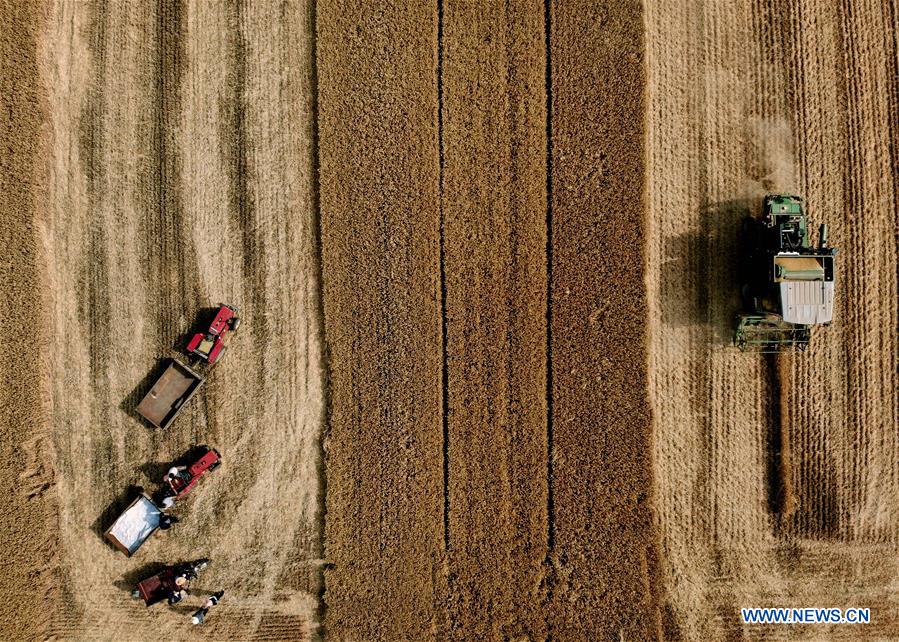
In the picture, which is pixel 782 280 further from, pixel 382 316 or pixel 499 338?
pixel 382 316

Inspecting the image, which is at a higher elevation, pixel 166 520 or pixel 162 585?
pixel 166 520

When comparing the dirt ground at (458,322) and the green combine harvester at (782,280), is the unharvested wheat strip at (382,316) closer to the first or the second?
the dirt ground at (458,322)

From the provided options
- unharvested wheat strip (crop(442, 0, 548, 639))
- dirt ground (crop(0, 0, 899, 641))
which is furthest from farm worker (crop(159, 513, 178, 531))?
unharvested wheat strip (crop(442, 0, 548, 639))

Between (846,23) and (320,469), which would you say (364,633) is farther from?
(846,23)

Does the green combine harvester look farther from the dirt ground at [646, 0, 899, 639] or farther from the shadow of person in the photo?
the shadow of person

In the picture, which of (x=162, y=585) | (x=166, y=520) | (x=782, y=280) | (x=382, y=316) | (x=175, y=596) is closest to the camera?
(x=782, y=280)

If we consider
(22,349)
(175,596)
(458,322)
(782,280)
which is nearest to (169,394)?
A: (22,349)
